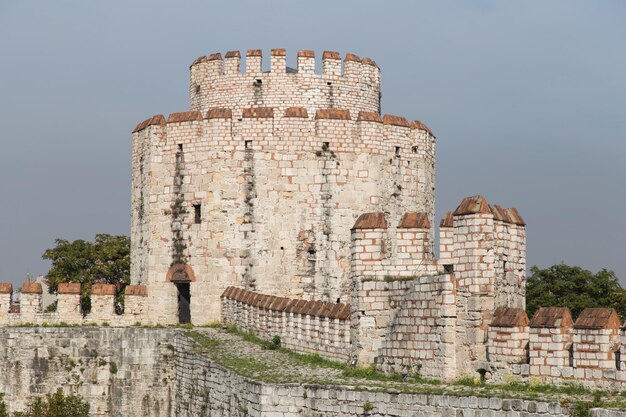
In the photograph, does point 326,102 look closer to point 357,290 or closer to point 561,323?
point 357,290

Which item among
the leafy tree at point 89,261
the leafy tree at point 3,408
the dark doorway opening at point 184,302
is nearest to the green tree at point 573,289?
the leafy tree at point 89,261

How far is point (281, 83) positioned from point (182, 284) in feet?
17.5

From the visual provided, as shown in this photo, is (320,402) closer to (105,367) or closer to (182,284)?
(105,367)

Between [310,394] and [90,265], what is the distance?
113ft

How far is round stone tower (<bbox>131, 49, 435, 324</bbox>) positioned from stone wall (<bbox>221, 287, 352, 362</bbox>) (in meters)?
1.07

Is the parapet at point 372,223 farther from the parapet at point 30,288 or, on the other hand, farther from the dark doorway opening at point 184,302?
Result: the parapet at point 30,288

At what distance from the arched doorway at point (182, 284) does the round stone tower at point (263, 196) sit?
23 millimetres

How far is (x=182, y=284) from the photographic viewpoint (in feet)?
110

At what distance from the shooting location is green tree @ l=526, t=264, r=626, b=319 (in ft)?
163

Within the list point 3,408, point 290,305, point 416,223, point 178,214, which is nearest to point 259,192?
point 178,214

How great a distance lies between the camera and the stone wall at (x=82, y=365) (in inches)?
1273

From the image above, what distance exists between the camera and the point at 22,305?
33750 mm

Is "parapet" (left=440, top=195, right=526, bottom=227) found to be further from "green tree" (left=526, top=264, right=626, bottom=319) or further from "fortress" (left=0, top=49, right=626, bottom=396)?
"green tree" (left=526, top=264, right=626, bottom=319)

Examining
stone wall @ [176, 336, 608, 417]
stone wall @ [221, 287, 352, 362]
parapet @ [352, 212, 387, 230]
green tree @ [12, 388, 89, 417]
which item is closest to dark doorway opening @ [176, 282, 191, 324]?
stone wall @ [221, 287, 352, 362]
